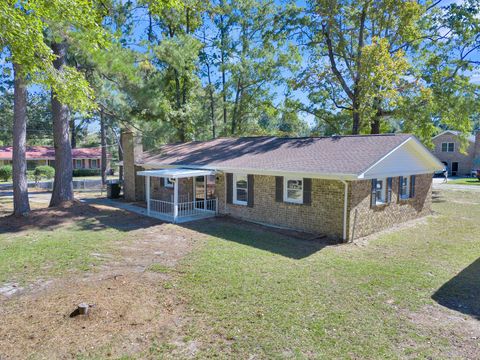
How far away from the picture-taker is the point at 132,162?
19.5 metres

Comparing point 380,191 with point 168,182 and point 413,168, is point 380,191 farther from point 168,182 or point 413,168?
point 168,182

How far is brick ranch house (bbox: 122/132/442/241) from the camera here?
11.2 metres

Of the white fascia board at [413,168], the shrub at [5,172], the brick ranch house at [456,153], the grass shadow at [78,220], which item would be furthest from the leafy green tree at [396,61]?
the shrub at [5,172]

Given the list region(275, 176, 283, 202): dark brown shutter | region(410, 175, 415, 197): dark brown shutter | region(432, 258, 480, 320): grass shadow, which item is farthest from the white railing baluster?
region(432, 258, 480, 320): grass shadow

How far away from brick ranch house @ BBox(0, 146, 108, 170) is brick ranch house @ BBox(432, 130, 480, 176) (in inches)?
1872

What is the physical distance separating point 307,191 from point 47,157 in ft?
134

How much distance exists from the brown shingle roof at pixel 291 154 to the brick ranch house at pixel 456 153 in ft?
119

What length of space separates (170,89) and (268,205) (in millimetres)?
18373

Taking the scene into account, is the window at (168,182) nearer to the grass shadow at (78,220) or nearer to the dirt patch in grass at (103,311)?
the grass shadow at (78,220)

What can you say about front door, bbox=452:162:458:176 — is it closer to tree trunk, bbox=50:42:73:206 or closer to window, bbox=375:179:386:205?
window, bbox=375:179:386:205

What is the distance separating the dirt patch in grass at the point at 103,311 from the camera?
4.78 m

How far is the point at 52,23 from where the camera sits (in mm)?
10312

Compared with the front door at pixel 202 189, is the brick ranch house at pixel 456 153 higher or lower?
higher

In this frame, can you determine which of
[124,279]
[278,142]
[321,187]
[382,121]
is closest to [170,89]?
[278,142]
